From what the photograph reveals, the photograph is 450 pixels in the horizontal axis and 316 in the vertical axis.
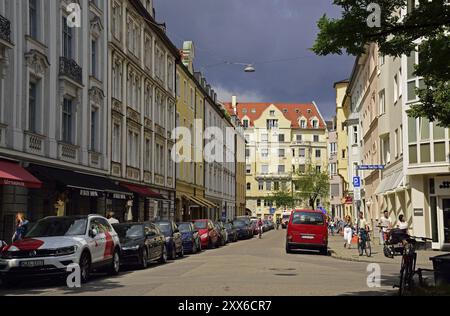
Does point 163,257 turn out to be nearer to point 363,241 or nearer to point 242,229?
point 363,241

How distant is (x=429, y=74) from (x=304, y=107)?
116706 millimetres

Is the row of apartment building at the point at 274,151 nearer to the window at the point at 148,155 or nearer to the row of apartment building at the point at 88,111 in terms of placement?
the row of apartment building at the point at 88,111

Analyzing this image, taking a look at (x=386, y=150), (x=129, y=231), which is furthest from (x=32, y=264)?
(x=386, y=150)

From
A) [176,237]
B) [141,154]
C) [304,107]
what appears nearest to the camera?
[176,237]

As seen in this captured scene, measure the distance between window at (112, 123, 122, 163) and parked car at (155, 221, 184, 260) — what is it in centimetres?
934

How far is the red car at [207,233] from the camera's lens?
33844mm

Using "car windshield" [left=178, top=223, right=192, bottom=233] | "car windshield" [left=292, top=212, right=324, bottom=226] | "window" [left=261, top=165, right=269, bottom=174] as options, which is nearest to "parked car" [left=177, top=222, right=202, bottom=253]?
"car windshield" [left=178, top=223, right=192, bottom=233]

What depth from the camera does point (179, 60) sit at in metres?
51.4

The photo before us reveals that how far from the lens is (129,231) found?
20.9 meters

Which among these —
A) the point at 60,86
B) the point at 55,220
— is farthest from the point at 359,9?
the point at 60,86

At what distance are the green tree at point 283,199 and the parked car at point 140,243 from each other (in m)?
85.6

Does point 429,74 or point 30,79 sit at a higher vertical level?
point 30,79

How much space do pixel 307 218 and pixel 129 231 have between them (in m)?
10.3
